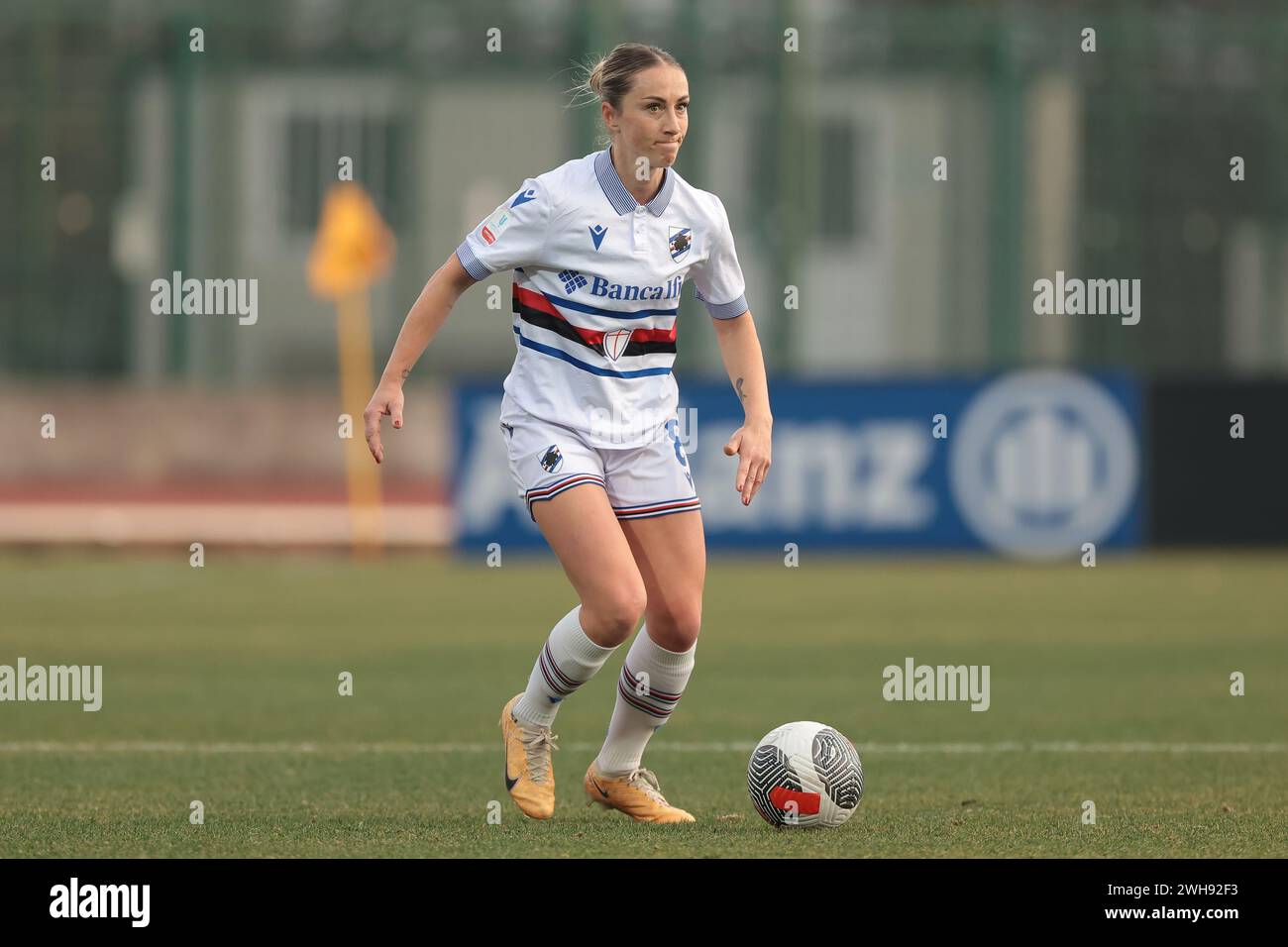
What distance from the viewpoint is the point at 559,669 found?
6727 millimetres

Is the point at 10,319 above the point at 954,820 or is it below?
above

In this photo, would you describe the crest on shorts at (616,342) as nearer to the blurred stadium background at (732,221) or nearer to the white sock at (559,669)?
the white sock at (559,669)

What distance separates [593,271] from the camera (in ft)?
21.2

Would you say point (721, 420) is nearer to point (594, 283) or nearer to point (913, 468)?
point (913, 468)

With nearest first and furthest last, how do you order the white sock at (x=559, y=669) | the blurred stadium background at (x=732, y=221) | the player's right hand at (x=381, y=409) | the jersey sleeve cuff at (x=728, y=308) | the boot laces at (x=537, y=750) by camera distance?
the player's right hand at (x=381, y=409) < the white sock at (x=559, y=669) < the boot laces at (x=537, y=750) < the jersey sleeve cuff at (x=728, y=308) < the blurred stadium background at (x=732, y=221)

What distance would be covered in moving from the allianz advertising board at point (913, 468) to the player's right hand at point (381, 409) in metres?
12.7

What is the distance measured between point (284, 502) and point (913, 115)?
9953 mm

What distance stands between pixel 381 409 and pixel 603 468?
28.9 inches

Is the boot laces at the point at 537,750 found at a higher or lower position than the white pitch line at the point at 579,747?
higher

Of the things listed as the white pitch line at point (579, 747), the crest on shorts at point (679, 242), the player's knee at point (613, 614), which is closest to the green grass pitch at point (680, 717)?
the white pitch line at point (579, 747)

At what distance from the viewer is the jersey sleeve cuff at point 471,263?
21.2ft

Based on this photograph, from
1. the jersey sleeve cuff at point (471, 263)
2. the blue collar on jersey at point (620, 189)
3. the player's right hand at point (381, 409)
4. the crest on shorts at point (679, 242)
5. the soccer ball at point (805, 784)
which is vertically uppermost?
the blue collar on jersey at point (620, 189)
